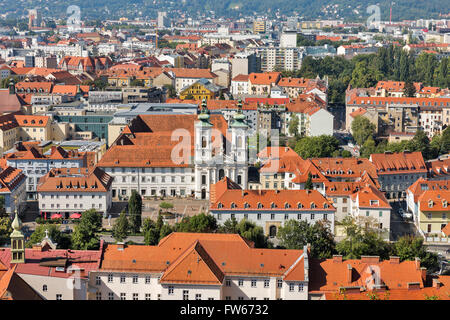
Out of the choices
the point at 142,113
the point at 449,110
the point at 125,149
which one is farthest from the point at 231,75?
the point at 125,149

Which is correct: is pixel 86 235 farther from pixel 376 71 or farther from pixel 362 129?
pixel 376 71

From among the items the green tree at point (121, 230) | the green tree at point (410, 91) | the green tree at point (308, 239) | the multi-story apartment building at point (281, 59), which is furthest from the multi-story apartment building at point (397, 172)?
the multi-story apartment building at point (281, 59)

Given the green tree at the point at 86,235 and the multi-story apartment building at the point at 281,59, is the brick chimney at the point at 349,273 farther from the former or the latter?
the multi-story apartment building at the point at 281,59

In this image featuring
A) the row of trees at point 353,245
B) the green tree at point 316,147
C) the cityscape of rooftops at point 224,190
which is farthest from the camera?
the green tree at point 316,147

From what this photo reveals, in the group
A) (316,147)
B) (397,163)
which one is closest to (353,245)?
(397,163)

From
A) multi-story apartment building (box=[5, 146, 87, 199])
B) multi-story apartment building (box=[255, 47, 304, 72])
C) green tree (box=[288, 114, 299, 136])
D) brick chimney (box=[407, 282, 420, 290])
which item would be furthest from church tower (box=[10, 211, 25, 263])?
multi-story apartment building (box=[255, 47, 304, 72])
